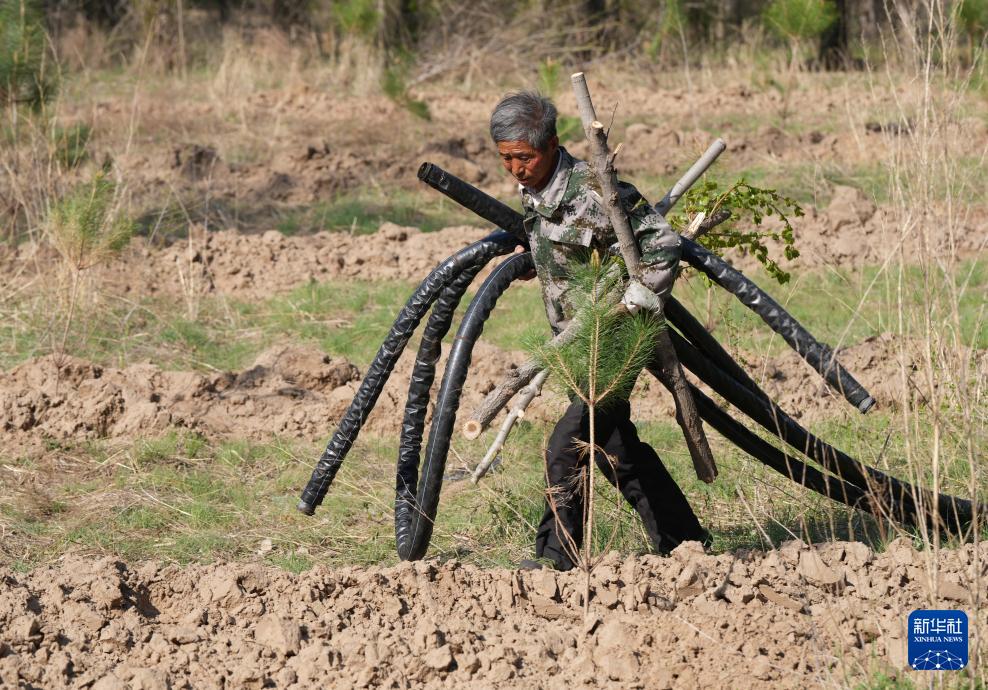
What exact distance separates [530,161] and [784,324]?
983mm

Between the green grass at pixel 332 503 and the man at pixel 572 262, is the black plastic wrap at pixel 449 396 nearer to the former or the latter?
the man at pixel 572 262

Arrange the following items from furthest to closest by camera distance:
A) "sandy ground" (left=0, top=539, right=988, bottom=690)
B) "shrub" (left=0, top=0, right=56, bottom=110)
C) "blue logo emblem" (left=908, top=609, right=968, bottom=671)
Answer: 1. "shrub" (left=0, top=0, right=56, bottom=110)
2. "sandy ground" (left=0, top=539, right=988, bottom=690)
3. "blue logo emblem" (left=908, top=609, right=968, bottom=671)

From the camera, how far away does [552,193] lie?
Answer: 161 inches

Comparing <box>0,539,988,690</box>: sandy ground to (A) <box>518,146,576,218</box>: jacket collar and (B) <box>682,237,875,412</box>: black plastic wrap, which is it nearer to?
(B) <box>682,237,875,412</box>: black plastic wrap

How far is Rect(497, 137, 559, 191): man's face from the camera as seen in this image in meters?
4.04

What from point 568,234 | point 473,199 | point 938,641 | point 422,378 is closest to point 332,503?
point 422,378

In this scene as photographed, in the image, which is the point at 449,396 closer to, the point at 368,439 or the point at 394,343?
the point at 394,343

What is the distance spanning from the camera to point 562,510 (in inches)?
177

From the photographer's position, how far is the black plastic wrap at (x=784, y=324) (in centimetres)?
405

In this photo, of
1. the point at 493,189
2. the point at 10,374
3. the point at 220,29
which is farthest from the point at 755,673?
the point at 220,29

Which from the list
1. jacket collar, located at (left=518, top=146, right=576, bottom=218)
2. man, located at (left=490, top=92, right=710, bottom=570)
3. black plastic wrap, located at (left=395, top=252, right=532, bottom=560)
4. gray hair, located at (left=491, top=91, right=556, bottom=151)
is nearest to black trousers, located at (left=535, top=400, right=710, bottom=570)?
man, located at (left=490, top=92, right=710, bottom=570)

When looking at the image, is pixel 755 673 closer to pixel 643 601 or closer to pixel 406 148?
pixel 643 601

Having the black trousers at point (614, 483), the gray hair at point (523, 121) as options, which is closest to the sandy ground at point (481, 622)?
the black trousers at point (614, 483)

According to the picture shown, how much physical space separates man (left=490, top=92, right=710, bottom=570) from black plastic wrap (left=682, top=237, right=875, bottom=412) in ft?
0.80
